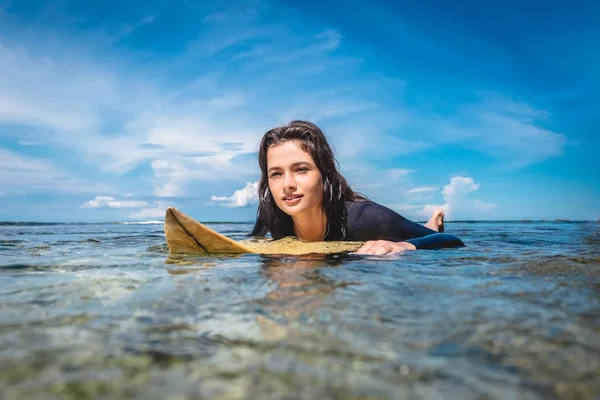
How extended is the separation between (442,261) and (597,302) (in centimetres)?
163

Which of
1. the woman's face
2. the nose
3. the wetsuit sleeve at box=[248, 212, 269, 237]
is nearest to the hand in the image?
the woman's face

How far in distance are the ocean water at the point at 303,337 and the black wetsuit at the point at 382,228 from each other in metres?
2.52

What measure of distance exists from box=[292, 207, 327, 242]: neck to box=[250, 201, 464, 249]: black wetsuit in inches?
13.3

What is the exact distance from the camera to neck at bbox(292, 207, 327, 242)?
5258 millimetres

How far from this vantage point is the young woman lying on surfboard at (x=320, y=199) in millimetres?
4949

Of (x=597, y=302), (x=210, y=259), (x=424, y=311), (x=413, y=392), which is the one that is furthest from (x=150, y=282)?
(x=597, y=302)

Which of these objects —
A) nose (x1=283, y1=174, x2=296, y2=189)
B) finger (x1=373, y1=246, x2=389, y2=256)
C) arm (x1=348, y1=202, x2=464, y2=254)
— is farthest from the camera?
arm (x1=348, y1=202, x2=464, y2=254)

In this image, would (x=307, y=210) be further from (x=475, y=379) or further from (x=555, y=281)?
(x=475, y=379)

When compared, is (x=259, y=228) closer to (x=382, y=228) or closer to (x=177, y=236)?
(x=382, y=228)

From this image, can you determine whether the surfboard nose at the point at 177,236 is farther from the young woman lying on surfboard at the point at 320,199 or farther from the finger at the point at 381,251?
the finger at the point at 381,251

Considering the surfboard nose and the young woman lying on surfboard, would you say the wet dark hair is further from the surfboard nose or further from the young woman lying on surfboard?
the surfboard nose

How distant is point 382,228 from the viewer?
5.04 metres

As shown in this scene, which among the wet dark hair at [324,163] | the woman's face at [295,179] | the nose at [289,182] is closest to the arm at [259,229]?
the wet dark hair at [324,163]

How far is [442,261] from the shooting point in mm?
3363
